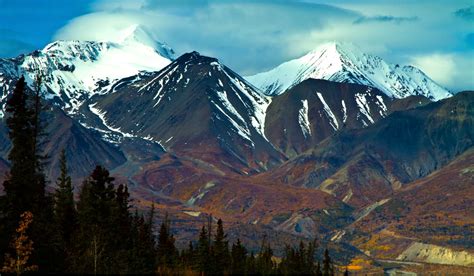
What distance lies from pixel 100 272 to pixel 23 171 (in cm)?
1040

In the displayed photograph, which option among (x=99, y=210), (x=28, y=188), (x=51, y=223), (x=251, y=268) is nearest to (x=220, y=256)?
(x=251, y=268)

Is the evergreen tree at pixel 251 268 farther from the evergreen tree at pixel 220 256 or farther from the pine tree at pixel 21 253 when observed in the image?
the pine tree at pixel 21 253

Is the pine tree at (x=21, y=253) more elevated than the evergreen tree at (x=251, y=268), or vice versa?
the evergreen tree at (x=251, y=268)

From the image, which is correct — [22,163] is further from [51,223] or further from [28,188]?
[28,188]

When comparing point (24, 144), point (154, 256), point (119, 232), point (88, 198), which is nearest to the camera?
point (24, 144)

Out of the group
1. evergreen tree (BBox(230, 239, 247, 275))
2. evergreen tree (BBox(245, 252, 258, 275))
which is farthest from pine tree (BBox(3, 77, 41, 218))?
evergreen tree (BBox(245, 252, 258, 275))

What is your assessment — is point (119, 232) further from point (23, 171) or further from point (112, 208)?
point (23, 171)

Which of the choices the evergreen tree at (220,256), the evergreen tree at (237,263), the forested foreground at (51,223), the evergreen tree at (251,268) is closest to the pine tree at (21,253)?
the forested foreground at (51,223)

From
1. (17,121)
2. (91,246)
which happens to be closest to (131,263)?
(91,246)

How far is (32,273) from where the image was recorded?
71875 millimetres

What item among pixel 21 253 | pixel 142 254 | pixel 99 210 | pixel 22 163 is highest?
pixel 22 163

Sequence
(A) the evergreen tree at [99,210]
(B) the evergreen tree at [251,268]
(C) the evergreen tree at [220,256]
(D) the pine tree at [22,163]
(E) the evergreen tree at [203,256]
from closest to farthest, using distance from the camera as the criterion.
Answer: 1. (D) the pine tree at [22,163]
2. (A) the evergreen tree at [99,210]
3. (E) the evergreen tree at [203,256]
4. (B) the evergreen tree at [251,268]
5. (C) the evergreen tree at [220,256]

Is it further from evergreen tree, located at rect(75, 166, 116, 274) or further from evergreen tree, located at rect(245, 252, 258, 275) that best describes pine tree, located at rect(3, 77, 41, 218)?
evergreen tree, located at rect(245, 252, 258, 275)

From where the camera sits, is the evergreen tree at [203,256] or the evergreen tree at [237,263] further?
the evergreen tree at [237,263]
